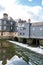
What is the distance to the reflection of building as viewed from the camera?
59.5 meters

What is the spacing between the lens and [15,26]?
6091 centimetres

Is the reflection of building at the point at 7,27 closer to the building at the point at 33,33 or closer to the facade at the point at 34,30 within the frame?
the building at the point at 33,33

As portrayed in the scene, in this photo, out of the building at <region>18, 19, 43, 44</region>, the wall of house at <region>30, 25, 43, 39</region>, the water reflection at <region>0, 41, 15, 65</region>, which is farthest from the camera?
the building at <region>18, 19, 43, 44</region>

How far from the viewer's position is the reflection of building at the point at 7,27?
59.5 meters

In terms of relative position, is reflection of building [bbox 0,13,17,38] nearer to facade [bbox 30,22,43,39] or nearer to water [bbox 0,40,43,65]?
facade [bbox 30,22,43,39]

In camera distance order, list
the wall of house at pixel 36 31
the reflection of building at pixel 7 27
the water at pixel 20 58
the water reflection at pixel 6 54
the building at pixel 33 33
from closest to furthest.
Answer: the water at pixel 20 58, the water reflection at pixel 6 54, the wall of house at pixel 36 31, the building at pixel 33 33, the reflection of building at pixel 7 27

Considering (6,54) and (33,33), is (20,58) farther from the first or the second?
(33,33)

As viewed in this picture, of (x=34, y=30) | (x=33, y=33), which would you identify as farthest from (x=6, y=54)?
(x=34, y=30)

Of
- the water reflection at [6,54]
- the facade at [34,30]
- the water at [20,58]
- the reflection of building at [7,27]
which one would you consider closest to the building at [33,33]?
the facade at [34,30]

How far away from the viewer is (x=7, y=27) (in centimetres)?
6034

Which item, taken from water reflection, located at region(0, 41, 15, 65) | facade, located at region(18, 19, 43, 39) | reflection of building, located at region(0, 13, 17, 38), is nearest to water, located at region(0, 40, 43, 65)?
water reflection, located at region(0, 41, 15, 65)

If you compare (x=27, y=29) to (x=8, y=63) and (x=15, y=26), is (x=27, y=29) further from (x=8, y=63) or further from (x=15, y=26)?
(x=8, y=63)

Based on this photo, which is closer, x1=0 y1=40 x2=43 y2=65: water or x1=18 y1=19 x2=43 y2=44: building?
x1=0 y1=40 x2=43 y2=65: water

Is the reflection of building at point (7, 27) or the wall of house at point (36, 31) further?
the reflection of building at point (7, 27)
